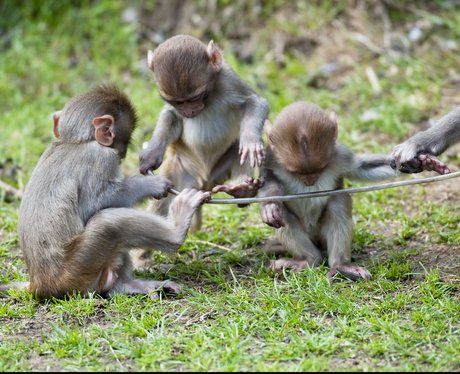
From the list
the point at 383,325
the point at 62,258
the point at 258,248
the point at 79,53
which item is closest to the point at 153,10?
the point at 79,53

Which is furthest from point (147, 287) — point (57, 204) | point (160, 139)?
point (160, 139)

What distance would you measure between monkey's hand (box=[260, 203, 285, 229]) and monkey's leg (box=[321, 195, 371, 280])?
1.69ft

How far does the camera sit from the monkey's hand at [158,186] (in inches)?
284

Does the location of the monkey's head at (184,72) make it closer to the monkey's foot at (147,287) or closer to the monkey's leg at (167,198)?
the monkey's leg at (167,198)

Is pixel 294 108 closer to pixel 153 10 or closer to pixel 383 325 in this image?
pixel 383 325

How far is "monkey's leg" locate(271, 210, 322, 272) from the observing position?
7562 millimetres

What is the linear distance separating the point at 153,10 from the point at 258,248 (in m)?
7.58

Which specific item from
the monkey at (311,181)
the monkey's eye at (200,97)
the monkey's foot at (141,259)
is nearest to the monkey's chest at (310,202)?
the monkey at (311,181)

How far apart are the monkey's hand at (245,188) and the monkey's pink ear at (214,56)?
117 cm

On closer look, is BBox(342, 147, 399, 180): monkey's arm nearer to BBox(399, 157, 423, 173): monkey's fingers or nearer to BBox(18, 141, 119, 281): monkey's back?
BBox(399, 157, 423, 173): monkey's fingers

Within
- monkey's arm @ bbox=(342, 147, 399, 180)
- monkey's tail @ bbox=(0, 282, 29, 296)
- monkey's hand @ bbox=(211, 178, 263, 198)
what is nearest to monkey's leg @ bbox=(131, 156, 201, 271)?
monkey's hand @ bbox=(211, 178, 263, 198)

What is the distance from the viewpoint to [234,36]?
45.7ft

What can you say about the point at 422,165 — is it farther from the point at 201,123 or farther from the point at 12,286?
the point at 12,286

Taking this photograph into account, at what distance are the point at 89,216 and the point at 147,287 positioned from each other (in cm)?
81
